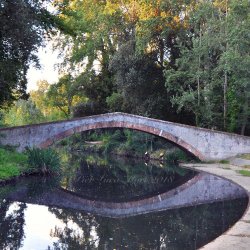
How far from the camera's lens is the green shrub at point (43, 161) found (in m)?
23.1

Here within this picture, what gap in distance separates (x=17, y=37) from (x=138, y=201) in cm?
796

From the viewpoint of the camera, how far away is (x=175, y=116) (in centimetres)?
3978

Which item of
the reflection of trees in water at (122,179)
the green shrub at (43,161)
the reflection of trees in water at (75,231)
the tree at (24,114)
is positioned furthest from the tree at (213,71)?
the tree at (24,114)

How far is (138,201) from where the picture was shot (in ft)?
58.6

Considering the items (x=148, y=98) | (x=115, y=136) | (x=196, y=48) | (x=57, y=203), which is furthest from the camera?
(x=115, y=136)

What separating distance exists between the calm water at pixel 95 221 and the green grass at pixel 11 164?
70cm

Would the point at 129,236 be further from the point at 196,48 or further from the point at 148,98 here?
the point at 148,98

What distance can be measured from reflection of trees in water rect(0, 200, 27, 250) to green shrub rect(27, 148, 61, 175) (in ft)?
23.5

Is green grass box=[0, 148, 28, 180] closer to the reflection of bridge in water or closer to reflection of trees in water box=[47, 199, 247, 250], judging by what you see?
the reflection of bridge in water

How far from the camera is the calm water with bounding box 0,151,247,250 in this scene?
1116cm

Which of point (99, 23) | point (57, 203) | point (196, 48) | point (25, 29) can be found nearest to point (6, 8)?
point (25, 29)

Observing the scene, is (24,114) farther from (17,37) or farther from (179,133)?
(17,37)

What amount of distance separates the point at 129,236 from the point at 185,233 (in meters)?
1.55

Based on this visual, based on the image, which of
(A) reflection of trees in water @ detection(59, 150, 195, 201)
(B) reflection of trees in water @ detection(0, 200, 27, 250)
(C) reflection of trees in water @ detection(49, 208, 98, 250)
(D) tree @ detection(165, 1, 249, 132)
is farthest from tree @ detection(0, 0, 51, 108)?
(D) tree @ detection(165, 1, 249, 132)
